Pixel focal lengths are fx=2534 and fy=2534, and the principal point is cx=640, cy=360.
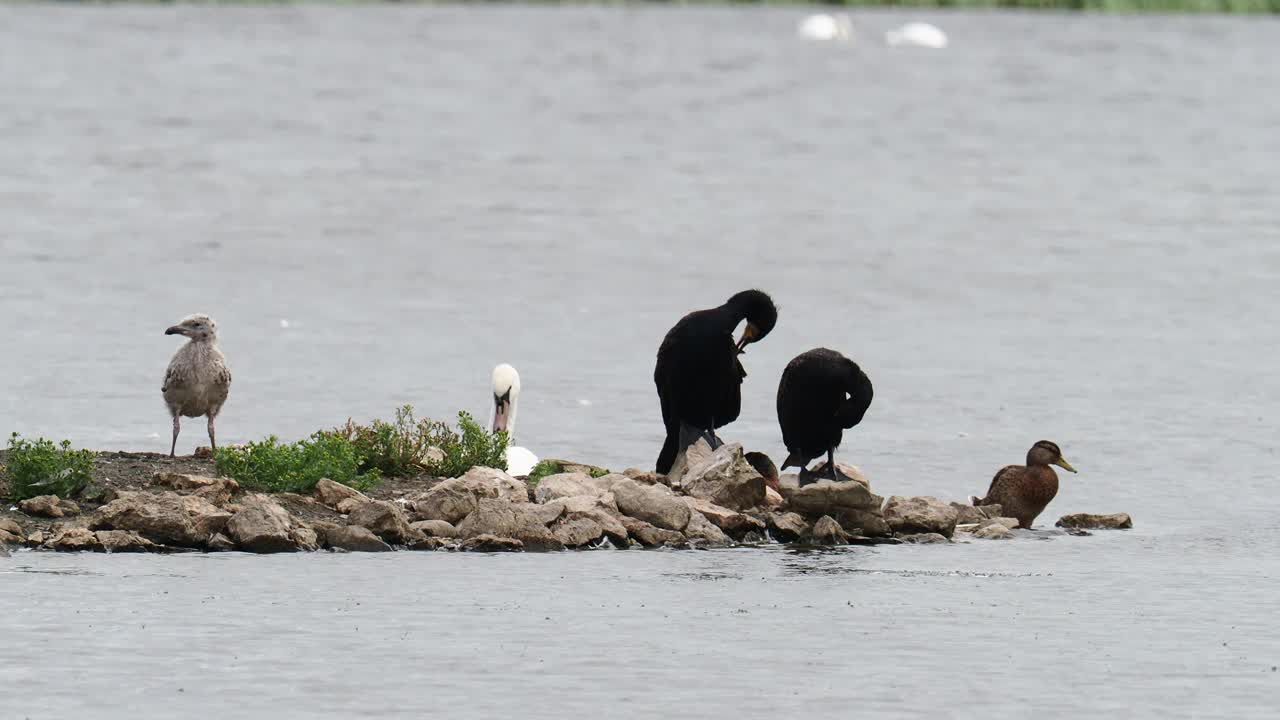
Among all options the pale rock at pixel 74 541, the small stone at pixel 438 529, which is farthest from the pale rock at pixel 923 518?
Result: the pale rock at pixel 74 541

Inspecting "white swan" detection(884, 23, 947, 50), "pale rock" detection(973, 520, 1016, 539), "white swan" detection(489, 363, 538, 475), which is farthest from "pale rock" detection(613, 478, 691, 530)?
"white swan" detection(884, 23, 947, 50)

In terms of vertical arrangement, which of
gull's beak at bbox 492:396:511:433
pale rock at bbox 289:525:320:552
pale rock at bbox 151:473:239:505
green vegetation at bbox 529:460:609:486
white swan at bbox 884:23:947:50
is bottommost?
pale rock at bbox 289:525:320:552

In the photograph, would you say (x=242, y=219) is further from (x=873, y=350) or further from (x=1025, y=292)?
(x=873, y=350)

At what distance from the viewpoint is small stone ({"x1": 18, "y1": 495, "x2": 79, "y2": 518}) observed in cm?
1838

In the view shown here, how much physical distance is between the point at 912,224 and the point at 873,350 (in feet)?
61.6

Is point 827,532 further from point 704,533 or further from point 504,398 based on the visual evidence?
point 504,398

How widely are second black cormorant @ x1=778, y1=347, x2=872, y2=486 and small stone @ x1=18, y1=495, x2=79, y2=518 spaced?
5648mm

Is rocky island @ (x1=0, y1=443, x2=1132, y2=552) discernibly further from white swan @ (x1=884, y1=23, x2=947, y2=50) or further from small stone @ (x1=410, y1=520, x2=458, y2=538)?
white swan @ (x1=884, y1=23, x2=947, y2=50)

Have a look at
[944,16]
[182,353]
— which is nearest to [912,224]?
[182,353]

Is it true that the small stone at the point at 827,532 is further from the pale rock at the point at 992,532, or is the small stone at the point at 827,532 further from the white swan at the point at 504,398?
the white swan at the point at 504,398

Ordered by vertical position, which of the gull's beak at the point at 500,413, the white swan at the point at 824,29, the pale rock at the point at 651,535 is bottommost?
the pale rock at the point at 651,535

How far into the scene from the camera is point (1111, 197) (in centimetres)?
5916

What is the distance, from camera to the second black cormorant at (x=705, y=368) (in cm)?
2091

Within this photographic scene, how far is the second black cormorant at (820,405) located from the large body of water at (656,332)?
1.81m
